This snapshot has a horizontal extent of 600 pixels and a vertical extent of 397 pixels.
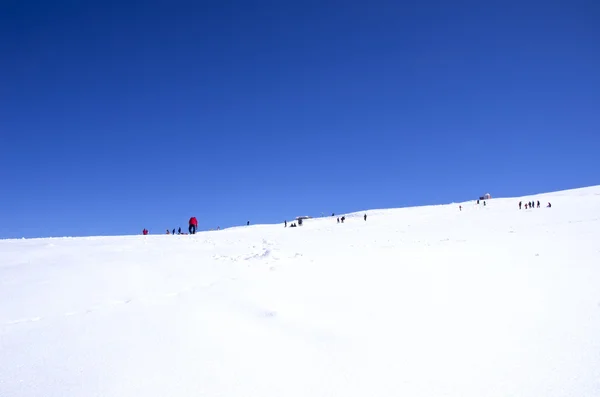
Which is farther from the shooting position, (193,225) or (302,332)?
(193,225)

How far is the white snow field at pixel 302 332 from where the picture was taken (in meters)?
3.18

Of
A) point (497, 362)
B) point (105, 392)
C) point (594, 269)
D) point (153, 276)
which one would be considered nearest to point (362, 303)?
point (497, 362)

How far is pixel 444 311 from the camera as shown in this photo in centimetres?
490

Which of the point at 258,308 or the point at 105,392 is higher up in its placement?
the point at 258,308

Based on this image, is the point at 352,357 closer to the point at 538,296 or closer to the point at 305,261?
the point at 538,296

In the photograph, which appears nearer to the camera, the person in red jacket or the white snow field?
the white snow field

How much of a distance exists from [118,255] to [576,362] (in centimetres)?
1028

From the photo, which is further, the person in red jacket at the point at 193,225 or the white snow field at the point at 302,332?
the person in red jacket at the point at 193,225

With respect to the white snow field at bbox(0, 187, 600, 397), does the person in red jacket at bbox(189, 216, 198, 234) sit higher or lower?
higher

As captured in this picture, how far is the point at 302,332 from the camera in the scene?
4219 mm

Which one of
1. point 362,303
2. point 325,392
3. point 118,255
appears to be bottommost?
point 325,392

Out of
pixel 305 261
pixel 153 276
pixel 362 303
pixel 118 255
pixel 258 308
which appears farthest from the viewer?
pixel 118 255

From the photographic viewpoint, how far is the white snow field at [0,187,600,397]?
125 inches

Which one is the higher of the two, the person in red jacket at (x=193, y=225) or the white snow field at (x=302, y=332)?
the person in red jacket at (x=193, y=225)
